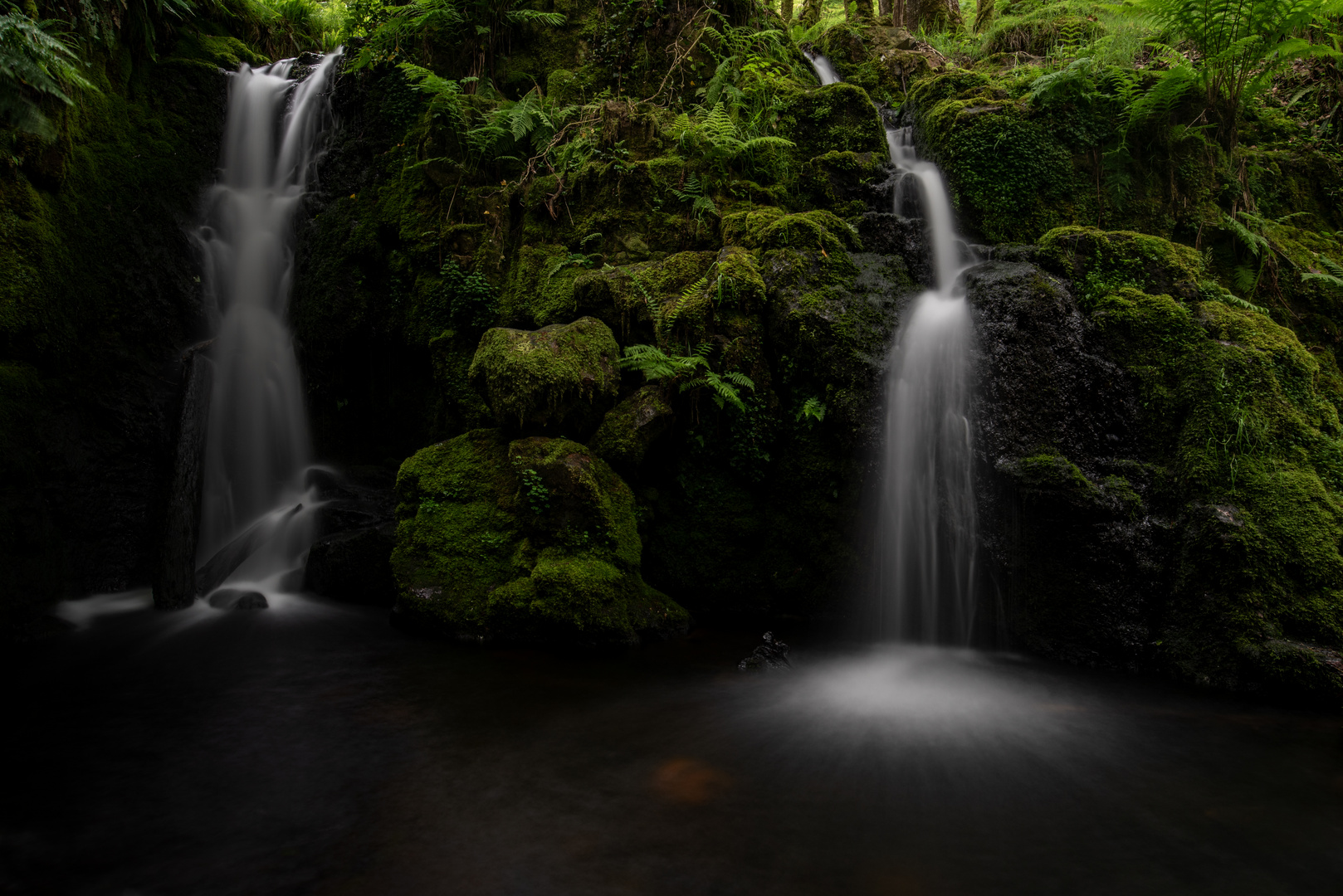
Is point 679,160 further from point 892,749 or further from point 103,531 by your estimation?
point 103,531

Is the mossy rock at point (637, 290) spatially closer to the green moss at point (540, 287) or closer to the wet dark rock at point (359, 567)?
the green moss at point (540, 287)

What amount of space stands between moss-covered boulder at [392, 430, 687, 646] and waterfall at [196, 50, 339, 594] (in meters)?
2.26

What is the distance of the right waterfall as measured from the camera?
538 centimetres

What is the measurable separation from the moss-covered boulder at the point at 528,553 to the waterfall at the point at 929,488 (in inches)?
71.6

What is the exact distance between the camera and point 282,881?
2705 mm

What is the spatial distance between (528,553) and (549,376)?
4.82 ft

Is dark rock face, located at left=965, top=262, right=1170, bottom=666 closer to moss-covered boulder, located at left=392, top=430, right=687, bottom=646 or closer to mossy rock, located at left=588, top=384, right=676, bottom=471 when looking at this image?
mossy rock, located at left=588, top=384, right=676, bottom=471

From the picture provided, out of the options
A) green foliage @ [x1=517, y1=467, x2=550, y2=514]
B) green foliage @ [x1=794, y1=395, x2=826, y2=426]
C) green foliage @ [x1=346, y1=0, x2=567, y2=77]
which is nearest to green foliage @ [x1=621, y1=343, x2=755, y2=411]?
green foliage @ [x1=794, y1=395, x2=826, y2=426]

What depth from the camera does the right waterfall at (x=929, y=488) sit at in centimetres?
538

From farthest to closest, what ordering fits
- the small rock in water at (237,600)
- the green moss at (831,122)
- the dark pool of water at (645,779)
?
the green moss at (831,122), the small rock in water at (237,600), the dark pool of water at (645,779)

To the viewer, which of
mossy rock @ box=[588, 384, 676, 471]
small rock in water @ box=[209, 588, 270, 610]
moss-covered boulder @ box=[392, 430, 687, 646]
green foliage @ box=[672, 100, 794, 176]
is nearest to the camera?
moss-covered boulder @ box=[392, 430, 687, 646]

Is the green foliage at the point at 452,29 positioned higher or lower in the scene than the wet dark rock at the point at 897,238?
higher

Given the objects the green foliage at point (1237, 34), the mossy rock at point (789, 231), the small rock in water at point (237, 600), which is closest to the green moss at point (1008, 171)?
the green foliage at point (1237, 34)

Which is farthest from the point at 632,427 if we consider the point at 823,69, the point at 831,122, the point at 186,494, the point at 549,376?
the point at 823,69
